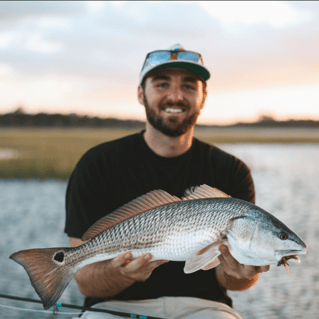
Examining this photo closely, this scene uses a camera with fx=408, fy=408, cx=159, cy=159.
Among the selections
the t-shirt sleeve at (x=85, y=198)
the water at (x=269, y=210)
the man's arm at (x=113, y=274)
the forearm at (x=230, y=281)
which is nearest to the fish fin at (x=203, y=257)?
the man's arm at (x=113, y=274)

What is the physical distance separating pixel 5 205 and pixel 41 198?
1370 millimetres

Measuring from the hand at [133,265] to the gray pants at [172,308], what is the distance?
1.44 ft

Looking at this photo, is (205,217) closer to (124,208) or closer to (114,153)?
(124,208)

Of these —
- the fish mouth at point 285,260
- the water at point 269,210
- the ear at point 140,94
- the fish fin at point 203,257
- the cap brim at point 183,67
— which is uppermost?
the cap brim at point 183,67

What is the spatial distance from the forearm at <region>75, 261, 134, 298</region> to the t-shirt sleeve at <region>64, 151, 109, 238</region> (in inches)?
12.9

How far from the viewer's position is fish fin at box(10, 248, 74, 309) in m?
2.69

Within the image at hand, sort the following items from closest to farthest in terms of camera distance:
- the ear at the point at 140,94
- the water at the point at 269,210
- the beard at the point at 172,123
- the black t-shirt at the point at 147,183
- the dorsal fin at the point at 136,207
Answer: the dorsal fin at the point at 136,207 → the black t-shirt at the point at 147,183 → the beard at the point at 172,123 → the ear at the point at 140,94 → the water at the point at 269,210

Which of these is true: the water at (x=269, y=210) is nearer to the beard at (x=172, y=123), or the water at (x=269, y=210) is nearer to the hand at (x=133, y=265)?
the hand at (x=133, y=265)

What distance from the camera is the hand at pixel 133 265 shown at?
2.71 metres

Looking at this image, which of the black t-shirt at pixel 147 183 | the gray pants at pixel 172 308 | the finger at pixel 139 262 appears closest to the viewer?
the finger at pixel 139 262

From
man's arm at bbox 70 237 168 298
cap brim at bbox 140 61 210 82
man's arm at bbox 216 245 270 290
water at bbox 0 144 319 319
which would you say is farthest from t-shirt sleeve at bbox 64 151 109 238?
water at bbox 0 144 319 319

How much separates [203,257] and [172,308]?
0.79m

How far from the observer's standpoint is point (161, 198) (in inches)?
114

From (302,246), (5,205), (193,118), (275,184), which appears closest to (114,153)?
(193,118)
